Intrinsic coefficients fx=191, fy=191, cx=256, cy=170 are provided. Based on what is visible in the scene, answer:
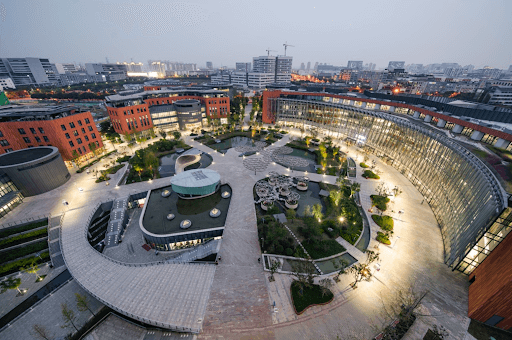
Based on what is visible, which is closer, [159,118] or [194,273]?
[194,273]

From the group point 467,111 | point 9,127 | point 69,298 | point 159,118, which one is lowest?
point 69,298

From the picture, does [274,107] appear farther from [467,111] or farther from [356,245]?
[356,245]

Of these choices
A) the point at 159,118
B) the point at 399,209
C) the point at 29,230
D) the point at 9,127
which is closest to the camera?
the point at 29,230

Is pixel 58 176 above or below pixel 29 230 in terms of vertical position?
above

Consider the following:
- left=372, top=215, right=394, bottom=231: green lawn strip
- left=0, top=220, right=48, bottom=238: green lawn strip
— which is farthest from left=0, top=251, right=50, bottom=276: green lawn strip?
left=372, top=215, right=394, bottom=231: green lawn strip

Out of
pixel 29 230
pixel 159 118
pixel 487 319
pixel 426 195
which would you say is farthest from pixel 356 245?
pixel 159 118

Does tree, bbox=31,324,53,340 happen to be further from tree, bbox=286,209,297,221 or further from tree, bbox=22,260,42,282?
tree, bbox=286,209,297,221

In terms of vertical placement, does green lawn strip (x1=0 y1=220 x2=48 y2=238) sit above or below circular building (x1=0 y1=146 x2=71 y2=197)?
below
